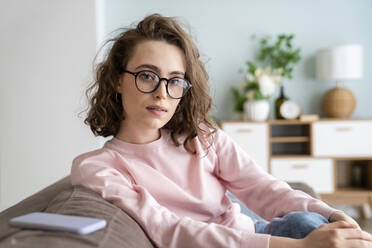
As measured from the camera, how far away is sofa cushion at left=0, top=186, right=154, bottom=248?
74cm

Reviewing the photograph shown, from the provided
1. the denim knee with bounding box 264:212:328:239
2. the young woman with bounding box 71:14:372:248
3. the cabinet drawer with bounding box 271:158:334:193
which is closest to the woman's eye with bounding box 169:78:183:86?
the young woman with bounding box 71:14:372:248

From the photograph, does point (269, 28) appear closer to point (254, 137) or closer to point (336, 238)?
point (254, 137)

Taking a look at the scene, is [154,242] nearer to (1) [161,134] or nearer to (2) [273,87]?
(1) [161,134]

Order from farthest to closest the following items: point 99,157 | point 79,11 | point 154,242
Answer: point 79,11
point 99,157
point 154,242

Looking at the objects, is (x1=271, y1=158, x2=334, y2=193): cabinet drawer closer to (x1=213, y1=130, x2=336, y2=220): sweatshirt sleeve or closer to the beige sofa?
(x1=213, y1=130, x2=336, y2=220): sweatshirt sleeve

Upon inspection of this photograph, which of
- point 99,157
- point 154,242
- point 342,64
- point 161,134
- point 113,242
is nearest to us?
point 113,242

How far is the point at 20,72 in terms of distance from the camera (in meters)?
3.35

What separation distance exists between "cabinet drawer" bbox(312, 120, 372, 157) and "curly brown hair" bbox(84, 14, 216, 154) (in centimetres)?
246

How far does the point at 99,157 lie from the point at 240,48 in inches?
123

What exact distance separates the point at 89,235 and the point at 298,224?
549mm

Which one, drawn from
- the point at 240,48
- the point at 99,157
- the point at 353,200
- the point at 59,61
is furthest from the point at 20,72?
the point at 353,200

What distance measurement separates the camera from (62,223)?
0.80 metres

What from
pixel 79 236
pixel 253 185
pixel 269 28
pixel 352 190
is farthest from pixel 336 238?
pixel 269 28

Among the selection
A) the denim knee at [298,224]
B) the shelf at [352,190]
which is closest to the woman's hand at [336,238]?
the denim knee at [298,224]
